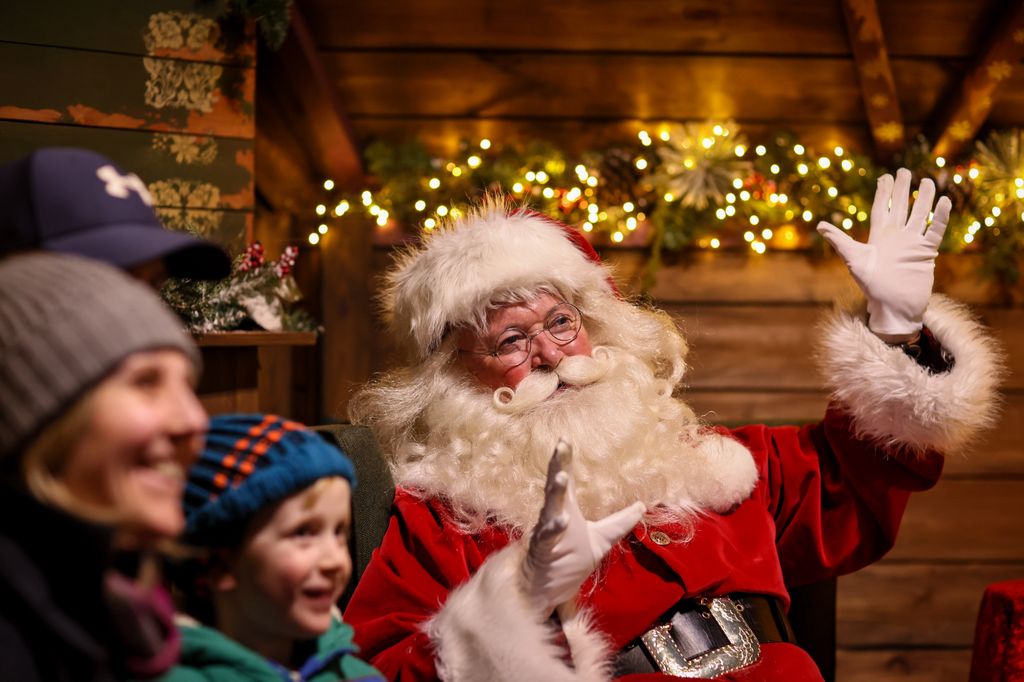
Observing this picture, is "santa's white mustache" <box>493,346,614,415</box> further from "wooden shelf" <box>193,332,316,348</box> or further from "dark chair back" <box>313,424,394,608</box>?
"wooden shelf" <box>193,332,316,348</box>

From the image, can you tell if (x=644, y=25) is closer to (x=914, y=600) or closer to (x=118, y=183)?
(x=914, y=600)

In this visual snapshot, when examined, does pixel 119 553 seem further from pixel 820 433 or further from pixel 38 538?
pixel 820 433

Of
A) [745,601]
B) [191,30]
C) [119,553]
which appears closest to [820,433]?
[745,601]

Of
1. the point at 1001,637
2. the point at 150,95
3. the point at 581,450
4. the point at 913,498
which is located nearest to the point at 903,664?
the point at 913,498

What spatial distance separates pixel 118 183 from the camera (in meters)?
1.16

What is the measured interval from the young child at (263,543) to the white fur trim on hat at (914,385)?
1268 millimetres

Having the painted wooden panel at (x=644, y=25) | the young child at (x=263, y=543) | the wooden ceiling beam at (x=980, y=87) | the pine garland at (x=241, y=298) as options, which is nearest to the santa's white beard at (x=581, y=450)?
the pine garland at (x=241, y=298)

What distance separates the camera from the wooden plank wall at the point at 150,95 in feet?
8.81

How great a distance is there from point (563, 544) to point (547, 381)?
2.13 feet

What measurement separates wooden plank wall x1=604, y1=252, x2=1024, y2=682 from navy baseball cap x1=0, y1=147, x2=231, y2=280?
10.1 ft

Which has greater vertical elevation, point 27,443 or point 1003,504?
point 27,443

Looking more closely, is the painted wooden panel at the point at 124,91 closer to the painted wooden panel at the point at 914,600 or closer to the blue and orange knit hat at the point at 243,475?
the blue and orange knit hat at the point at 243,475

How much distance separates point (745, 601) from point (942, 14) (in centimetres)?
259

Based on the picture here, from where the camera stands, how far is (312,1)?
354cm
